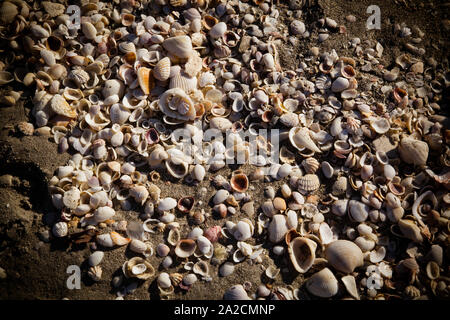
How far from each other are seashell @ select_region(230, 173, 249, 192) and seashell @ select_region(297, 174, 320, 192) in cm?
45

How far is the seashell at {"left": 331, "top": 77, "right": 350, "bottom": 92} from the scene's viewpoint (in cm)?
249

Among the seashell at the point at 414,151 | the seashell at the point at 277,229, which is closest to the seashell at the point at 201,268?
the seashell at the point at 277,229

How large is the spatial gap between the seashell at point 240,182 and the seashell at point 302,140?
20.4 inches

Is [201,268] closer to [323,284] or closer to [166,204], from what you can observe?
[166,204]

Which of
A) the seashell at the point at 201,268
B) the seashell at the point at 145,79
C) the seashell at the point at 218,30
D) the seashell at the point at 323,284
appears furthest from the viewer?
the seashell at the point at 218,30

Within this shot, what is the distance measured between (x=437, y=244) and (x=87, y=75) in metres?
3.33

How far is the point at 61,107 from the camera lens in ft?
7.58

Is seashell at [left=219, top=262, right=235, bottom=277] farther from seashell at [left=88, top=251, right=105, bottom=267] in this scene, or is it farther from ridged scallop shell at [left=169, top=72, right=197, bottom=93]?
ridged scallop shell at [left=169, top=72, right=197, bottom=93]

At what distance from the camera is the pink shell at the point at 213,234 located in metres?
2.12

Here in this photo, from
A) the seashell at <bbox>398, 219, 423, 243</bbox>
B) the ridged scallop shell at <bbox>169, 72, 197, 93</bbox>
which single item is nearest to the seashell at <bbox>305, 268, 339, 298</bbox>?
the seashell at <bbox>398, 219, 423, 243</bbox>

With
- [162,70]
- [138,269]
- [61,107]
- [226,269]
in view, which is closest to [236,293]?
[226,269]

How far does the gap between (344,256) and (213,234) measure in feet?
3.29

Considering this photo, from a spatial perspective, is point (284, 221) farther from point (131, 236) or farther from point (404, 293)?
point (131, 236)

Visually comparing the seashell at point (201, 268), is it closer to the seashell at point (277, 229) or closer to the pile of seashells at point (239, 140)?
the pile of seashells at point (239, 140)
